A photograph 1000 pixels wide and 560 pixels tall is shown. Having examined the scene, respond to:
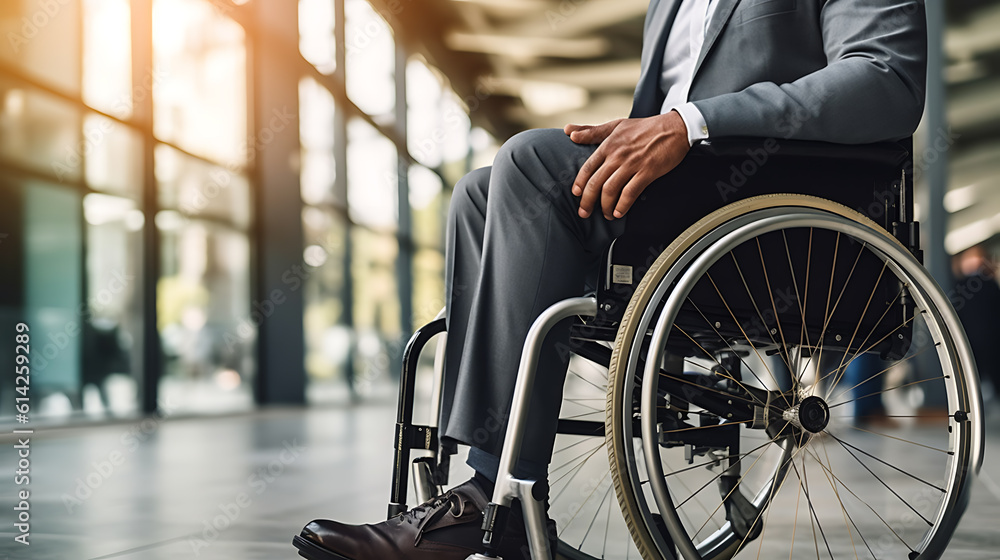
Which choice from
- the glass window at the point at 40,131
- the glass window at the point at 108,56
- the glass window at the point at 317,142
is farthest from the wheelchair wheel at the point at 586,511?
the glass window at the point at 317,142

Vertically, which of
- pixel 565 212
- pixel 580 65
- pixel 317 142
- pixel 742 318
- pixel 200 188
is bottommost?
pixel 742 318

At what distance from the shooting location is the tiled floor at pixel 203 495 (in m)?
1.47

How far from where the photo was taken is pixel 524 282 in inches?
36.1

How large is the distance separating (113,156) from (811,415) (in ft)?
17.7

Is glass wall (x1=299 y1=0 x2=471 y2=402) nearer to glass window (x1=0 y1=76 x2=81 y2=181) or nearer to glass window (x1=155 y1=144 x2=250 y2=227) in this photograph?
glass window (x1=155 y1=144 x2=250 y2=227)

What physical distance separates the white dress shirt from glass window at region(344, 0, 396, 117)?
7.19 meters

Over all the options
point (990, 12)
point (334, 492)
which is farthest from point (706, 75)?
point (990, 12)

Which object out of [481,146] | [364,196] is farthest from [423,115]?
[481,146]

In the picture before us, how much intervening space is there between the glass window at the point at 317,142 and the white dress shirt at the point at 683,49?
6433 mm

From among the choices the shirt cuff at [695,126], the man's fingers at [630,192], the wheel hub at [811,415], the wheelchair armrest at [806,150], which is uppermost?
the shirt cuff at [695,126]

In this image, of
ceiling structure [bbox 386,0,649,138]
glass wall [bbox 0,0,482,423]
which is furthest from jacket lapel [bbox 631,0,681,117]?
ceiling structure [bbox 386,0,649,138]

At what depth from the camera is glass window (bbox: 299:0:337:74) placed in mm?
7285

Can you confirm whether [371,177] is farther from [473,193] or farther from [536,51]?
[473,193]

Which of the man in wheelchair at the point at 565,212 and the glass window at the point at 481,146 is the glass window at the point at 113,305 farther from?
the glass window at the point at 481,146
